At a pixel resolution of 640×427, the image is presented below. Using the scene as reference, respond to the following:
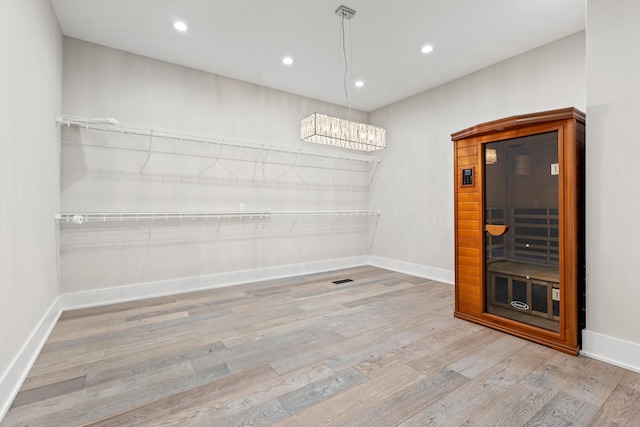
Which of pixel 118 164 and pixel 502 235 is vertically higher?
pixel 118 164

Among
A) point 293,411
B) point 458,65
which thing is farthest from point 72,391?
point 458,65

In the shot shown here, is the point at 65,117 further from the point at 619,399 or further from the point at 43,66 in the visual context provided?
the point at 619,399

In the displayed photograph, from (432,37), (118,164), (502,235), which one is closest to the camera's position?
(502,235)

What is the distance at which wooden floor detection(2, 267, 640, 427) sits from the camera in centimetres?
160

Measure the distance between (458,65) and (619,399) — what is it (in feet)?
12.2

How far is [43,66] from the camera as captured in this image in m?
2.49

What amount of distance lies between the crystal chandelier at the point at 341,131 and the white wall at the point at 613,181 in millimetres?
1896

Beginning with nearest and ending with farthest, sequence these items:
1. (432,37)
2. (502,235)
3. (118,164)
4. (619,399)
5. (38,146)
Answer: (619,399)
(38,146)
(502,235)
(432,37)
(118,164)

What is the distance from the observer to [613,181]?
213 centimetres

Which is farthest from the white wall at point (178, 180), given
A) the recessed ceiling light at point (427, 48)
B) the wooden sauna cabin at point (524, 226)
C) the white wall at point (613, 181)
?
the white wall at point (613, 181)

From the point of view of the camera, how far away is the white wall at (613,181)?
2045mm

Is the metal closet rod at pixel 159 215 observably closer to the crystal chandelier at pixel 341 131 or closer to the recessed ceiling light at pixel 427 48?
the crystal chandelier at pixel 341 131

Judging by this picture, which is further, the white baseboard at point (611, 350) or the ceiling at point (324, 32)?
the ceiling at point (324, 32)

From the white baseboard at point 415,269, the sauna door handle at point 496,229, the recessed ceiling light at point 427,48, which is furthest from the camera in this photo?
the white baseboard at point 415,269
